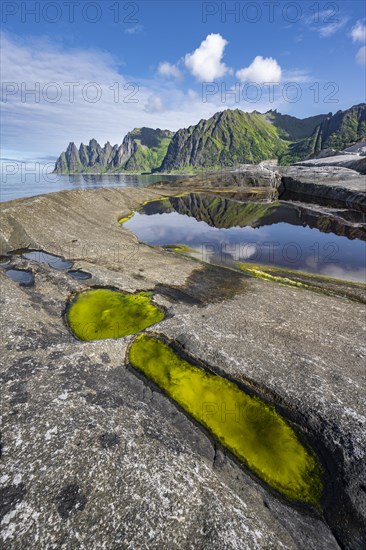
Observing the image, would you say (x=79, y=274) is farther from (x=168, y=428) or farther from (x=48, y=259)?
(x=168, y=428)

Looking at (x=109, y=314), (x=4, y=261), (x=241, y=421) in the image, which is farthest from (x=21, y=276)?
(x=241, y=421)

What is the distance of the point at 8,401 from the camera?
1730 cm

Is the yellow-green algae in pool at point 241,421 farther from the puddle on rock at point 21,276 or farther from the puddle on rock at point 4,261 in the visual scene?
the puddle on rock at point 4,261

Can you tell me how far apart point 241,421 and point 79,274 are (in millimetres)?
29128

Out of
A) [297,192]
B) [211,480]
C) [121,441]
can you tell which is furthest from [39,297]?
[297,192]

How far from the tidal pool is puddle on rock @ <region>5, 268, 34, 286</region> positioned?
29.1 meters

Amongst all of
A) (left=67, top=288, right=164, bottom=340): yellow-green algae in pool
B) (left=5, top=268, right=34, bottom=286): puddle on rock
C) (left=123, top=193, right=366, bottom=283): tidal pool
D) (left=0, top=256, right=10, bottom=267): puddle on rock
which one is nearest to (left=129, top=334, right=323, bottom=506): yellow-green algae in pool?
(left=67, top=288, right=164, bottom=340): yellow-green algae in pool

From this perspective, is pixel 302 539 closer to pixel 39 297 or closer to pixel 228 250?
pixel 39 297

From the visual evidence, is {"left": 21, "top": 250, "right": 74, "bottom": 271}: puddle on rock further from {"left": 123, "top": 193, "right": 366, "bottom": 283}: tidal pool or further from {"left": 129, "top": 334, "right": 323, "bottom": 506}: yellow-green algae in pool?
{"left": 123, "top": 193, "right": 366, "bottom": 283}: tidal pool

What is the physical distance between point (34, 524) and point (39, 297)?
915 inches

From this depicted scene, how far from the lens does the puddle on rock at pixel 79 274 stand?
124ft

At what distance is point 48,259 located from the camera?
147 ft

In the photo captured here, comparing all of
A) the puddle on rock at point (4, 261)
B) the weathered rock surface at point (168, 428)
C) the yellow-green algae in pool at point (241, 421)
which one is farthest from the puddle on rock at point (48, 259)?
the yellow-green algae in pool at point (241, 421)

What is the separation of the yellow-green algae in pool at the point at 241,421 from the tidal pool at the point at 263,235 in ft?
102
